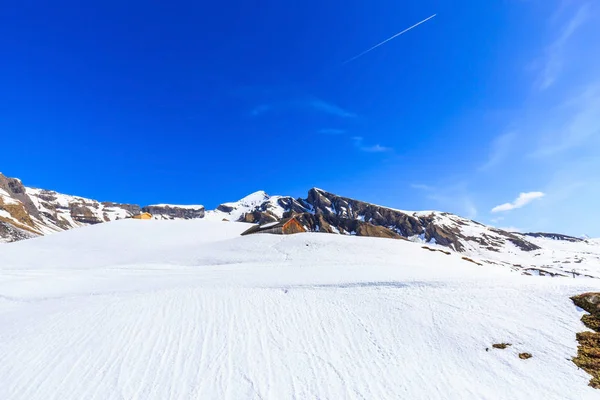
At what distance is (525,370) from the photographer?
6.54m

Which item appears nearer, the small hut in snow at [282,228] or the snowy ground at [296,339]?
the snowy ground at [296,339]

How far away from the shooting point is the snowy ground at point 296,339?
6.29m

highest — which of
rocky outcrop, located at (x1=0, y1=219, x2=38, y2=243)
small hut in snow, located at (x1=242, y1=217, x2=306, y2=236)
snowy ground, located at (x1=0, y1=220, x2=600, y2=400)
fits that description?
rocky outcrop, located at (x1=0, y1=219, x2=38, y2=243)

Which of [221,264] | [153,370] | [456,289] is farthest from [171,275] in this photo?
[456,289]

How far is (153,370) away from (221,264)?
691 inches

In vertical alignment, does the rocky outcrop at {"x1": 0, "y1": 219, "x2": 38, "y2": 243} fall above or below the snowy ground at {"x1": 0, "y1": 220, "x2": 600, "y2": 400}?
above

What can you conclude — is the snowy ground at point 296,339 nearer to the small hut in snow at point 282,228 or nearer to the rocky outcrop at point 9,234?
the small hut in snow at point 282,228

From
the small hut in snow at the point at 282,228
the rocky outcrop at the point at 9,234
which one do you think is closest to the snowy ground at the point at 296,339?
the small hut in snow at the point at 282,228

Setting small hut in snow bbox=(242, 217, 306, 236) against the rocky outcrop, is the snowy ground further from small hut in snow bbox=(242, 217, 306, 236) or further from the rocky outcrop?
the rocky outcrop

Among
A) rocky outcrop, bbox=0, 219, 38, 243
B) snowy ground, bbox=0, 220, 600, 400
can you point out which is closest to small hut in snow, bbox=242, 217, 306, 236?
snowy ground, bbox=0, 220, 600, 400

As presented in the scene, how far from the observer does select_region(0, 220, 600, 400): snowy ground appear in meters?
6.29

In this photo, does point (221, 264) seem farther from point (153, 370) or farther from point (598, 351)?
point (598, 351)

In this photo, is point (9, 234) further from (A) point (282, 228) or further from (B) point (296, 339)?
(B) point (296, 339)

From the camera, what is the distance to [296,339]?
8.39m
